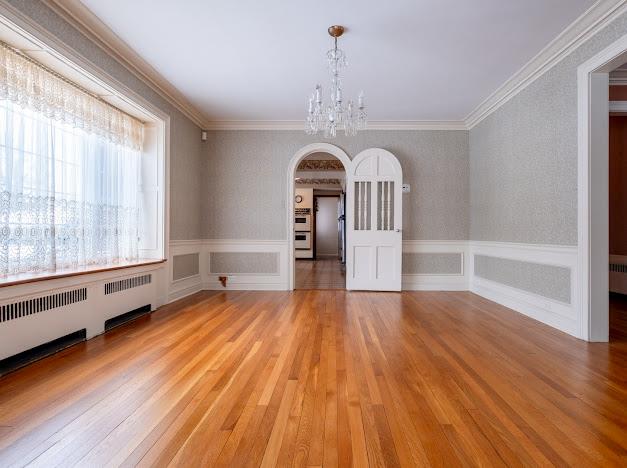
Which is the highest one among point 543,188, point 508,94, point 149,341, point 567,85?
point 508,94

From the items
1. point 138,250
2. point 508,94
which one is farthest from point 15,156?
point 508,94

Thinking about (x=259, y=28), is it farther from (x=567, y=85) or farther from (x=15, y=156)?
(x=567, y=85)

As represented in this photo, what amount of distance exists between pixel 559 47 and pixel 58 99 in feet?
15.1

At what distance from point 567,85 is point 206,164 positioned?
4.91 m

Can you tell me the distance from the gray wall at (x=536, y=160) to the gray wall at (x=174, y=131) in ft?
14.3

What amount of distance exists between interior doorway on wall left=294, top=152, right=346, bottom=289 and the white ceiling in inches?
155

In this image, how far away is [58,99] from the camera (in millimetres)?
3174

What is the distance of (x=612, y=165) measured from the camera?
5480mm

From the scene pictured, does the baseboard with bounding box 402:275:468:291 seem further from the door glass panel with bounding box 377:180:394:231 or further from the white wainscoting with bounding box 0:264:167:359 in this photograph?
the white wainscoting with bounding box 0:264:167:359

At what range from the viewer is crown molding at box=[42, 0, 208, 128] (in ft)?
9.66

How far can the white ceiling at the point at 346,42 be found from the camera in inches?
118

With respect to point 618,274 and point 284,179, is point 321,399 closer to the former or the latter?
point 284,179

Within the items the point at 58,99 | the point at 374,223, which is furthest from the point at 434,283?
the point at 58,99

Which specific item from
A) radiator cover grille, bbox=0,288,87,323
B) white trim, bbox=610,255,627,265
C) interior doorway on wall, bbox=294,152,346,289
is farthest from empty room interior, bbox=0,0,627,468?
interior doorway on wall, bbox=294,152,346,289
